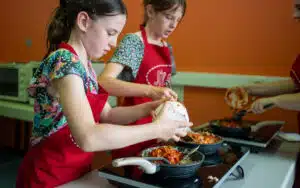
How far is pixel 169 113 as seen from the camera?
883 mm

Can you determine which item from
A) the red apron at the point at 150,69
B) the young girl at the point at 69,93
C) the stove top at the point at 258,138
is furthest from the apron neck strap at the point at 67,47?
the stove top at the point at 258,138

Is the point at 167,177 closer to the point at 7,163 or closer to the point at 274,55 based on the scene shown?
the point at 274,55

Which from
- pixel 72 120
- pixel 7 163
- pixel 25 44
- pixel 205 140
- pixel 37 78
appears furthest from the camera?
pixel 25 44

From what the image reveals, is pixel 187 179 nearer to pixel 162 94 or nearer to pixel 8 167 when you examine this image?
pixel 162 94

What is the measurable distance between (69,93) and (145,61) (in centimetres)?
67

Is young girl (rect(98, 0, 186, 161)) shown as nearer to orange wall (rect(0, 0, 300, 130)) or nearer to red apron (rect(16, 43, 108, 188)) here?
red apron (rect(16, 43, 108, 188))

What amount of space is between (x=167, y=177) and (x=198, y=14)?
4.58 feet

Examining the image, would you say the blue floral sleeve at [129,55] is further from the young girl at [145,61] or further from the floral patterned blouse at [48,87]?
the floral patterned blouse at [48,87]

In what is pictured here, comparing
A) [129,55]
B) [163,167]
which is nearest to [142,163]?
[163,167]

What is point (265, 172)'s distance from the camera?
3.44 ft

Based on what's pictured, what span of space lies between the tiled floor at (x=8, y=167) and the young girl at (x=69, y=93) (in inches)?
67.3

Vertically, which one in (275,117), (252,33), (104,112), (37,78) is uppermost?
(252,33)

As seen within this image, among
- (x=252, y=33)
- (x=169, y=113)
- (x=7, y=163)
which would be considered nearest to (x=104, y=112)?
(x=169, y=113)

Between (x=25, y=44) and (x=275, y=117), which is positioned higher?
(x=25, y=44)
